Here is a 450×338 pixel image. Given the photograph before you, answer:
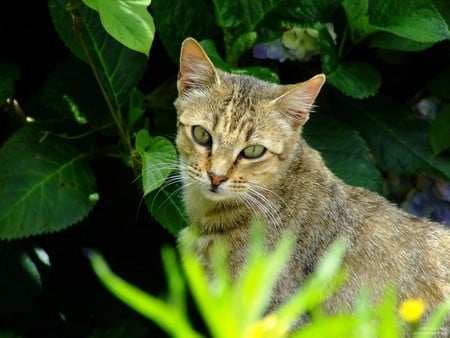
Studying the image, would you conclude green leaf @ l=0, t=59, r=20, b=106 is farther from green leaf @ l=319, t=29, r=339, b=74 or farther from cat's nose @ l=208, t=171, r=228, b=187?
green leaf @ l=319, t=29, r=339, b=74

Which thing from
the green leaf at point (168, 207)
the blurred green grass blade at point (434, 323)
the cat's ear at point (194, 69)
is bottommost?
the green leaf at point (168, 207)

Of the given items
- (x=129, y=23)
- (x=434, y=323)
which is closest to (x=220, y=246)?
(x=129, y=23)

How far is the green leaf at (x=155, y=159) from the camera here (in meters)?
2.48

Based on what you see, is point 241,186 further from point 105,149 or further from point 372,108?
point 372,108

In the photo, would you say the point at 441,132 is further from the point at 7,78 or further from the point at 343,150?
the point at 7,78

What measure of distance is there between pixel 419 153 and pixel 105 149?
1.32m

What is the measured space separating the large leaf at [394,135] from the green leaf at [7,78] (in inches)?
54.6

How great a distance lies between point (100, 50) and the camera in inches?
113

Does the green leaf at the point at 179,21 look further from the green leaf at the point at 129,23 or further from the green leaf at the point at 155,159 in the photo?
the green leaf at the point at 129,23

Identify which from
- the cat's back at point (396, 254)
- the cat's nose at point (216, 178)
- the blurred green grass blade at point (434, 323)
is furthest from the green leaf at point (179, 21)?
the blurred green grass blade at point (434, 323)

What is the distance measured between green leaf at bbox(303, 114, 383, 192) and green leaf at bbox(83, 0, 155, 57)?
1.11 m

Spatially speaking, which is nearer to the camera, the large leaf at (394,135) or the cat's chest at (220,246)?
the cat's chest at (220,246)

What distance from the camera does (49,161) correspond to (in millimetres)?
2869

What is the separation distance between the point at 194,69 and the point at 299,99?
366 mm
